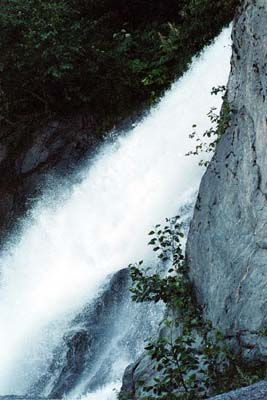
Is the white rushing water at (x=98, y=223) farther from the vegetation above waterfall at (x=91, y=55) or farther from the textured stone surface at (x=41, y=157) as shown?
the vegetation above waterfall at (x=91, y=55)

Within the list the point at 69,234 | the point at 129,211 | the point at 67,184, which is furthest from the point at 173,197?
the point at 67,184

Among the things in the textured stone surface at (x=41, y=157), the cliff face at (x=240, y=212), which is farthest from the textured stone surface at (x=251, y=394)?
the textured stone surface at (x=41, y=157)

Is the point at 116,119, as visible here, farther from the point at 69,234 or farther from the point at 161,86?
the point at 69,234

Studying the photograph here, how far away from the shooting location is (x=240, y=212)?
5.69 m

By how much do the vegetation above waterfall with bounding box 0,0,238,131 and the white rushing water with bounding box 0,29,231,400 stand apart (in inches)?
30.3

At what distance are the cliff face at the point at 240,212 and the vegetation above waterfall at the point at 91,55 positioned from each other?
7783mm

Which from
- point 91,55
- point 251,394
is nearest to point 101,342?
point 251,394

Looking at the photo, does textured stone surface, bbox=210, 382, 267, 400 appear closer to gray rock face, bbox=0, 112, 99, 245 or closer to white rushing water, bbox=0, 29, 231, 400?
white rushing water, bbox=0, 29, 231, 400

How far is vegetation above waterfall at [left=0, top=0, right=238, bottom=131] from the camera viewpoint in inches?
562

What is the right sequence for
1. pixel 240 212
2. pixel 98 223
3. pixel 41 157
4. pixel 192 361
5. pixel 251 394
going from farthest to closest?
pixel 41 157 < pixel 98 223 < pixel 240 212 < pixel 192 361 < pixel 251 394

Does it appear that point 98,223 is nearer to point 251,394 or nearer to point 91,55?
point 91,55

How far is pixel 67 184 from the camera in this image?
14.3 m

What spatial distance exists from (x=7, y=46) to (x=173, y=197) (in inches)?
253

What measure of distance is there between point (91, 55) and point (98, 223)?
15.4 ft
